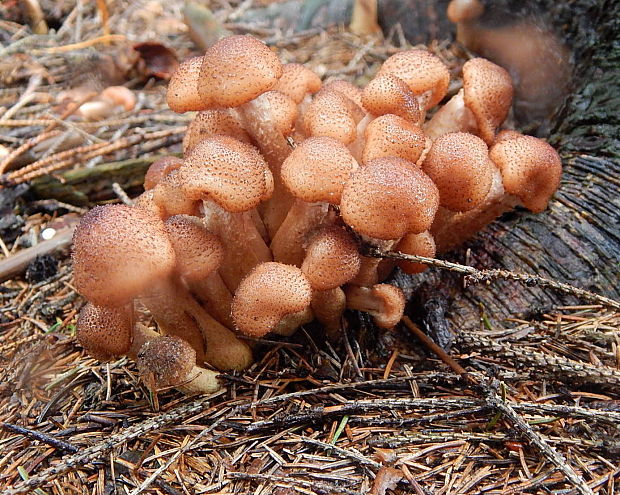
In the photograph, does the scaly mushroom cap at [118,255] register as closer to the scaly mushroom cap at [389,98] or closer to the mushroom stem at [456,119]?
the scaly mushroom cap at [389,98]

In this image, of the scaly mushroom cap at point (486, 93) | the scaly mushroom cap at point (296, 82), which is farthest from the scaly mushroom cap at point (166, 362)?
the scaly mushroom cap at point (486, 93)

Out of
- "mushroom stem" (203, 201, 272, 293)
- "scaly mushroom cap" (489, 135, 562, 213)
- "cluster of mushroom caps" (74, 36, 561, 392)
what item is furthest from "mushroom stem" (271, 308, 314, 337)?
"scaly mushroom cap" (489, 135, 562, 213)

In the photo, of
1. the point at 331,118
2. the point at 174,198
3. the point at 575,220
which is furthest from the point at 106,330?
the point at 575,220

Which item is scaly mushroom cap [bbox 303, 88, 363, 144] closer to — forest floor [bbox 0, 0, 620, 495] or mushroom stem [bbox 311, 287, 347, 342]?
mushroom stem [bbox 311, 287, 347, 342]

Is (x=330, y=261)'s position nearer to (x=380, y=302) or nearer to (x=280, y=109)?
(x=380, y=302)

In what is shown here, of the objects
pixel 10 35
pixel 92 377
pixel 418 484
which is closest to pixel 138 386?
pixel 92 377
